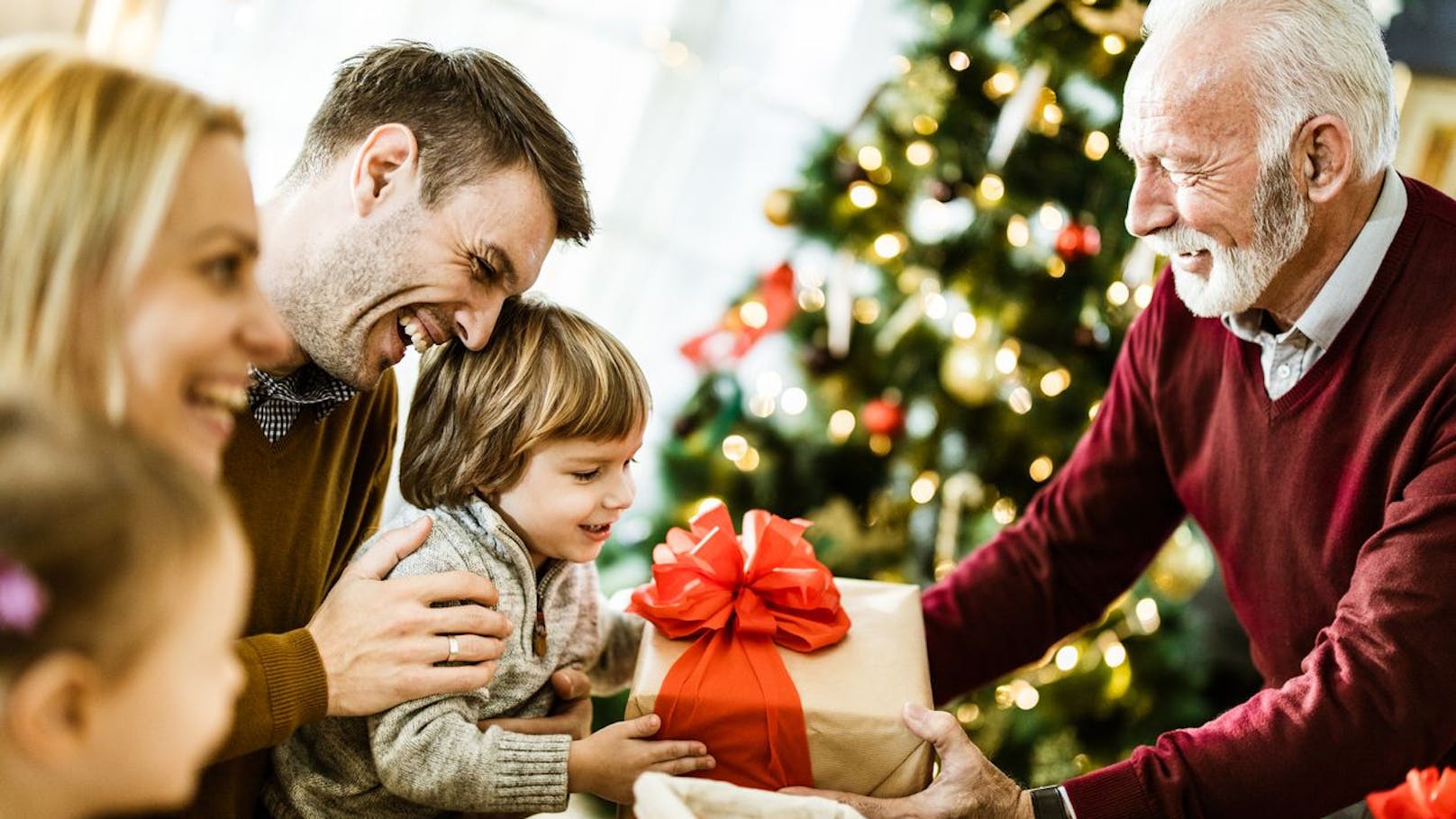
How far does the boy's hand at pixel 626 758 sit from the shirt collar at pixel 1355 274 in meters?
1.03

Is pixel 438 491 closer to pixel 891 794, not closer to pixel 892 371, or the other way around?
pixel 891 794

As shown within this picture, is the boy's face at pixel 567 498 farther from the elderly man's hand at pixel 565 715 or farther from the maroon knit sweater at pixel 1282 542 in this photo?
the maroon knit sweater at pixel 1282 542

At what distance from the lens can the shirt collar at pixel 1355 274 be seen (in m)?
1.66

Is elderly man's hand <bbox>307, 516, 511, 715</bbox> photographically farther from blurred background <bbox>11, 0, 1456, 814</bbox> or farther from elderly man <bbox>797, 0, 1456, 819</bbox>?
blurred background <bbox>11, 0, 1456, 814</bbox>

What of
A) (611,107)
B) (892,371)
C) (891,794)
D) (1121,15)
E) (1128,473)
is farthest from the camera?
(611,107)

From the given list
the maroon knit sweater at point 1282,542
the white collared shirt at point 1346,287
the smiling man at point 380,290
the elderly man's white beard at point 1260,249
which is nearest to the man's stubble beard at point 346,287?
the smiling man at point 380,290

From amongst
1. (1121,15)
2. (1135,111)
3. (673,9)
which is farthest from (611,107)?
(1135,111)

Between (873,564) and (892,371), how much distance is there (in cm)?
46

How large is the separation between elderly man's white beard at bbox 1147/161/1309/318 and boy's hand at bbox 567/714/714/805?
97 centimetres

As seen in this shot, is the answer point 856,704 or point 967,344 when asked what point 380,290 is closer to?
point 856,704

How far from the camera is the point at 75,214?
85 centimetres

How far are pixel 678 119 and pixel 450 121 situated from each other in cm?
210

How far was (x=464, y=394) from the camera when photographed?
1.62m

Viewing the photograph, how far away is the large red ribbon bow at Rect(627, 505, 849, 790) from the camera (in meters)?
1.43
